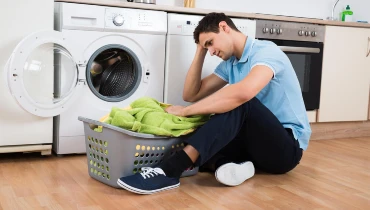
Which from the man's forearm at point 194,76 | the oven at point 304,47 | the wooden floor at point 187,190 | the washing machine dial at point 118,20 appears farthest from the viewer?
the oven at point 304,47

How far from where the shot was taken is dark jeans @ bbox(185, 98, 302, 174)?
6.57ft

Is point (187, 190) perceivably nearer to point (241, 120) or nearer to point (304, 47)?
point (241, 120)

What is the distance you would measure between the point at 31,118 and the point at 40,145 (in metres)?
0.16

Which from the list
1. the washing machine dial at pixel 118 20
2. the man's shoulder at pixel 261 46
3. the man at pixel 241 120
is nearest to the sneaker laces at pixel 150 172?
the man at pixel 241 120

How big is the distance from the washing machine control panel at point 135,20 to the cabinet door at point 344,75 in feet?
4.47

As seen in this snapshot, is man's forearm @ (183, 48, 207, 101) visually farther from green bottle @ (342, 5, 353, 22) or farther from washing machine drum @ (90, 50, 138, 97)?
green bottle @ (342, 5, 353, 22)

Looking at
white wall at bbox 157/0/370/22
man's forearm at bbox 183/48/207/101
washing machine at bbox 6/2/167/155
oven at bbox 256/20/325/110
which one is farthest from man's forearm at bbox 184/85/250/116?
white wall at bbox 157/0/370/22

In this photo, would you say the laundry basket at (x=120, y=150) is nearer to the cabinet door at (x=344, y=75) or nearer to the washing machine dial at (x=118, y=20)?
the washing machine dial at (x=118, y=20)

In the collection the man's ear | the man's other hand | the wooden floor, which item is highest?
the man's ear

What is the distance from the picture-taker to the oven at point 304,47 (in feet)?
10.5

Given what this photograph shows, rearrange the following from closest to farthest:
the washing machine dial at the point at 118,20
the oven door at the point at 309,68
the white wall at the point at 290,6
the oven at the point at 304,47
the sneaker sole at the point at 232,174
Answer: the sneaker sole at the point at 232,174 < the washing machine dial at the point at 118,20 < the oven at the point at 304,47 < the oven door at the point at 309,68 < the white wall at the point at 290,6

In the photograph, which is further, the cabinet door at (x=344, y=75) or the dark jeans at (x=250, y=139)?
the cabinet door at (x=344, y=75)

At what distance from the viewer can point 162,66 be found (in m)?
2.80

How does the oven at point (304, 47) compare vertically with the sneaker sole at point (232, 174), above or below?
above
